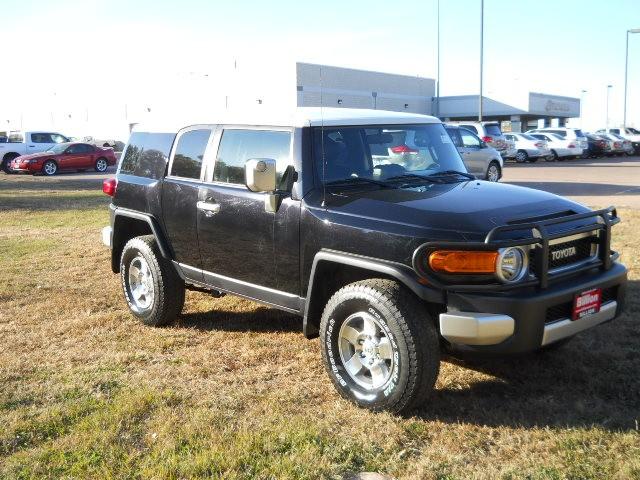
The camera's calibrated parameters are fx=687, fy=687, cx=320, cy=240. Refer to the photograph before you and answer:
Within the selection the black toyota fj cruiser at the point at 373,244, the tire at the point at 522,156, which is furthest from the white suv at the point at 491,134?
the black toyota fj cruiser at the point at 373,244

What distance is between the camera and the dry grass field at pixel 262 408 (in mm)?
3527

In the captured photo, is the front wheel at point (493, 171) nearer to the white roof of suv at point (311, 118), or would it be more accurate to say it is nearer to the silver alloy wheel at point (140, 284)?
the white roof of suv at point (311, 118)

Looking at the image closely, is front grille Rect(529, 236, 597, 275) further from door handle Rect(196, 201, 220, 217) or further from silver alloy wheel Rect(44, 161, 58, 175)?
silver alloy wheel Rect(44, 161, 58, 175)

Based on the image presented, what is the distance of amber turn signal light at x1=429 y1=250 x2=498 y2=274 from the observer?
3797 mm

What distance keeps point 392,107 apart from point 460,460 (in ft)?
171

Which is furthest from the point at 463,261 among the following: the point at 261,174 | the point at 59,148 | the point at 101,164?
the point at 101,164

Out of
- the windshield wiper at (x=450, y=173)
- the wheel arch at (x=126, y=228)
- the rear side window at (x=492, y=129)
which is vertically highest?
the rear side window at (x=492, y=129)

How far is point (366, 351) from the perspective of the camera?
423 centimetres

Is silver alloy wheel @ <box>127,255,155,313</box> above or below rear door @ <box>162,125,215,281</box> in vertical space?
below

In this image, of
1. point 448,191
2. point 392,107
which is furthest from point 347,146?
point 392,107

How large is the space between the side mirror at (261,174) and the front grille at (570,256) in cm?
167

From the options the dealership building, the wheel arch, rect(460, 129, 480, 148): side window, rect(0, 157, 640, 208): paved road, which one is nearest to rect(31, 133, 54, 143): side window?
rect(0, 157, 640, 208): paved road

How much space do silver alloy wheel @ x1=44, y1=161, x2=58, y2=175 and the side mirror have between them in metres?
24.9

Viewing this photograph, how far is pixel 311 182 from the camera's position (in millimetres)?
4598
